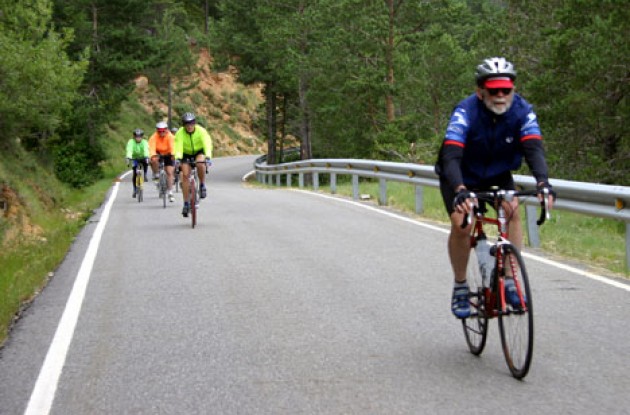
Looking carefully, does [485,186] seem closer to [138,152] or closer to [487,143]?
[487,143]

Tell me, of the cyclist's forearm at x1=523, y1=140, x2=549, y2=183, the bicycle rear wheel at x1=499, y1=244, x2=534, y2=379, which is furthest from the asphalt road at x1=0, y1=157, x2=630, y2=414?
the cyclist's forearm at x1=523, y1=140, x2=549, y2=183

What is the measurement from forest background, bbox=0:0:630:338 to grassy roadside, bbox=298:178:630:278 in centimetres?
594

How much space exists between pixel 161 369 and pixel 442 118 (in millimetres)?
46800

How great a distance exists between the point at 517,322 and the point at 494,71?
1.48 metres

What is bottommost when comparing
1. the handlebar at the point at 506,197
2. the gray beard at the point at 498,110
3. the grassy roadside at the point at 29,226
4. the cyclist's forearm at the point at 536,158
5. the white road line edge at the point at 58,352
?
the grassy roadside at the point at 29,226

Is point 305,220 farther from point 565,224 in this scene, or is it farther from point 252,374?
point 252,374

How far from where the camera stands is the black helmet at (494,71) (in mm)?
5105

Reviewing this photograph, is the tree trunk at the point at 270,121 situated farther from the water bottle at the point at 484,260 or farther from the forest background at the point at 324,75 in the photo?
the water bottle at the point at 484,260

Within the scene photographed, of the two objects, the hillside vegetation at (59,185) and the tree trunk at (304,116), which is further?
the tree trunk at (304,116)

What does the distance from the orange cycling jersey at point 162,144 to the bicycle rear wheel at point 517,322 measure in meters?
14.9

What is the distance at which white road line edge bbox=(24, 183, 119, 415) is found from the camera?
498 cm

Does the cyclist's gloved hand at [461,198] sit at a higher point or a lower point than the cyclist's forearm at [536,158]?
lower

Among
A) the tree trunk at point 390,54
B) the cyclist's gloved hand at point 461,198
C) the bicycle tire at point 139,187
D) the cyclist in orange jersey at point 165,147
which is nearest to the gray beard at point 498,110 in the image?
the cyclist's gloved hand at point 461,198

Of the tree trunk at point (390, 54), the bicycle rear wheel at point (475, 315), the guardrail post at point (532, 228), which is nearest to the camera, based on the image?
the bicycle rear wheel at point (475, 315)
